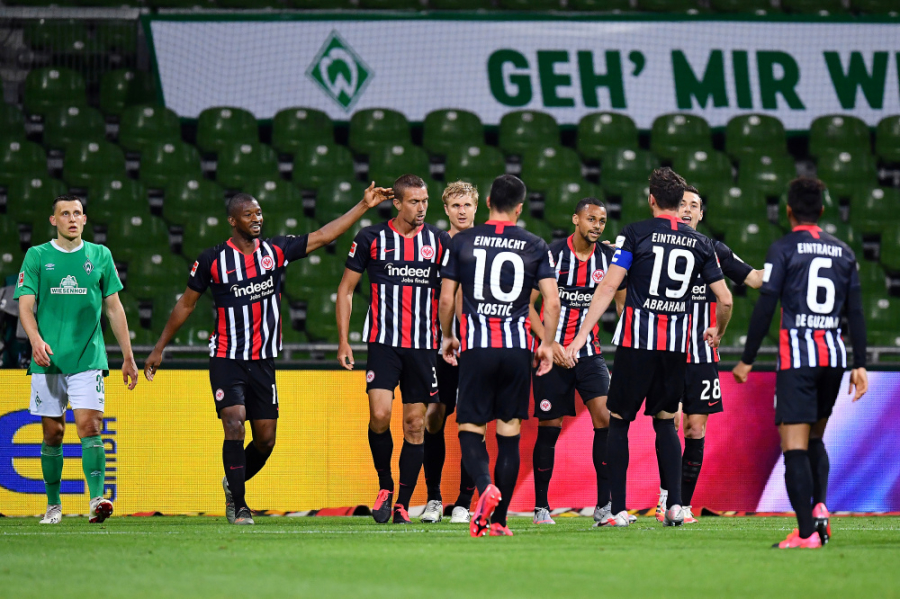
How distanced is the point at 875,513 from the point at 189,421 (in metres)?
5.67

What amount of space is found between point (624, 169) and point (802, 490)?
8.77 metres

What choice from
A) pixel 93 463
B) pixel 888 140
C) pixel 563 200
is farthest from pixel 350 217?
pixel 888 140

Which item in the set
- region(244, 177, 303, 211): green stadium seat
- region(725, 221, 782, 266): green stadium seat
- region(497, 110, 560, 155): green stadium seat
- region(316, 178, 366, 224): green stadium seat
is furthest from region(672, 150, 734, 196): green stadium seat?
region(244, 177, 303, 211): green stadium seat

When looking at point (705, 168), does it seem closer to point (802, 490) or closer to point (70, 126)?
point (70, 126)

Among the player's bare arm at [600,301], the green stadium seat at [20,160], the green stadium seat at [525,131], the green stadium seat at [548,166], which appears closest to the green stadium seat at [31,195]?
the green stadium seat at [20,160]

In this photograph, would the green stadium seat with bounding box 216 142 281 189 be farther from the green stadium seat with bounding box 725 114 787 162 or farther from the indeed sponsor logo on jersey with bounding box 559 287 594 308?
the indeed sponsor logo on jersey with bounding box 559 287 594 308

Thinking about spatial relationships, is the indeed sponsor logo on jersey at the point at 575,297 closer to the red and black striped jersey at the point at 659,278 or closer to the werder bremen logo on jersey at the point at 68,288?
the red and black striped jersey at the point at 659,278

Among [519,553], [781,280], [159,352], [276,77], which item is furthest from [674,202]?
[276,77]

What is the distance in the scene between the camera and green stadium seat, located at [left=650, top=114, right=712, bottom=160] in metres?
14.7

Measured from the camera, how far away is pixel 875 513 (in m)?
9.42

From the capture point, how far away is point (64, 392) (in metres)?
7.80

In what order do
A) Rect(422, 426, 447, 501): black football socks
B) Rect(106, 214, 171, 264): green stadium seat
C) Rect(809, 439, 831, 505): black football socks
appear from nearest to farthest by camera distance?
Rect(809, 439, 831, 505): black football socks → Rect(422, 426, 447, 501): black football socks → Rect(106, 214, 171, 264): green stadium seat

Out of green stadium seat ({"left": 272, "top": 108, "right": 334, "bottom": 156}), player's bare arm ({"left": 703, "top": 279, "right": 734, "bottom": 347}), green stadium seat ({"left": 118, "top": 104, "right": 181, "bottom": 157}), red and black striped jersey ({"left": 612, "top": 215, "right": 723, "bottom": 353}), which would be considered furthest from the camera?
green stadium seat ({"left": 272, "top": 108, "right": 334, "bottom": 156})

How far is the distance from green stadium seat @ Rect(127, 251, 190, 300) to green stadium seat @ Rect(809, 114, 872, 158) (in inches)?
319
